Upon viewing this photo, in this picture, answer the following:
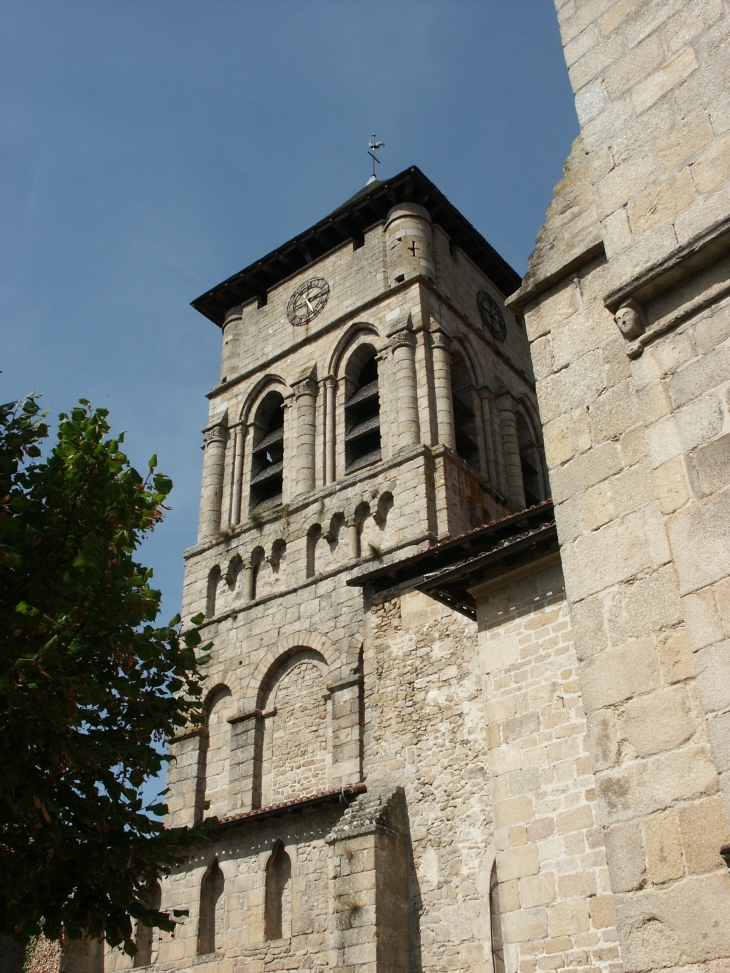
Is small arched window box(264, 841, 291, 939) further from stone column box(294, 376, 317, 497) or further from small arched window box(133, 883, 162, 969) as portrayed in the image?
stone column box(294, 376, 317, 497)

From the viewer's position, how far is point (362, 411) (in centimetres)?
1997

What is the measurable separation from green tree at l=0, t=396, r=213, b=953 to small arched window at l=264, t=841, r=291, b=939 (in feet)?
17.0

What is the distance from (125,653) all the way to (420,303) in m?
12.9

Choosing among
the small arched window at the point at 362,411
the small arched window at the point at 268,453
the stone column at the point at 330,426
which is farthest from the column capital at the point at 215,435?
the small arched window at the point at 362,411

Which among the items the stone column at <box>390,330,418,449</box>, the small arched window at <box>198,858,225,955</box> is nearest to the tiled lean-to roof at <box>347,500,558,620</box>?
the stone column at <box>390,330,418,449</box>

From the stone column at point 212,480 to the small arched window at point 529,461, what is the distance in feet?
21.4

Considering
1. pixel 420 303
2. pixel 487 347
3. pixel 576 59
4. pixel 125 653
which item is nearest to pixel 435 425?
pixel 420 303

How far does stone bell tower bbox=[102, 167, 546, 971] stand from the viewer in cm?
1248

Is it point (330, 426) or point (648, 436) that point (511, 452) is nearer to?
point (330, 426)

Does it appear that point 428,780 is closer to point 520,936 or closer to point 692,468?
point 520,936

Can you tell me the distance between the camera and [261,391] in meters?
21.6

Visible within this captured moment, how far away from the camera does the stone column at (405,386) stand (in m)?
17.4

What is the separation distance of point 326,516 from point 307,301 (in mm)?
6725

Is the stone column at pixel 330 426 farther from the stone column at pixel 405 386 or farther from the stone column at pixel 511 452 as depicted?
the stone column at pixel 511 452
